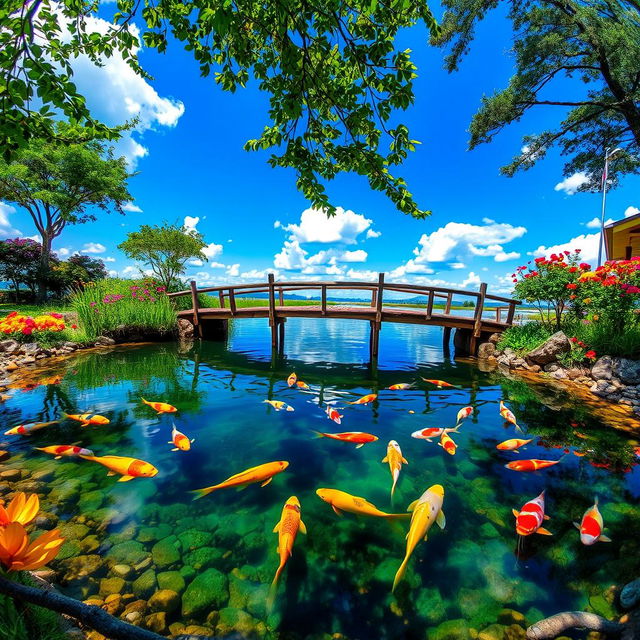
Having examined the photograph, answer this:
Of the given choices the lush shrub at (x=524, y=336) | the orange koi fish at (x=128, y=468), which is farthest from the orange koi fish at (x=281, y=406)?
the lush shrub at (x=524, y=336)

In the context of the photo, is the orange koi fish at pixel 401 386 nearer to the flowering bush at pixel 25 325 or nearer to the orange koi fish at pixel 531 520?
the orange koi fish at pixel 531 520

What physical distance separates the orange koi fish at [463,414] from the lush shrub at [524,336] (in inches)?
230

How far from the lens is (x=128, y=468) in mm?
3557

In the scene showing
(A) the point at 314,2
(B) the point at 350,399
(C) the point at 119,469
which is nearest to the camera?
(A) the point at 314,2

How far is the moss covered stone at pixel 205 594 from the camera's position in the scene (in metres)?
2.14

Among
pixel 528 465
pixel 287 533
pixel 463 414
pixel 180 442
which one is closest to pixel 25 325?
pixel 180 442

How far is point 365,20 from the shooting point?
307 cm

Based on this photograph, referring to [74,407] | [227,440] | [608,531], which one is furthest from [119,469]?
[608,531]

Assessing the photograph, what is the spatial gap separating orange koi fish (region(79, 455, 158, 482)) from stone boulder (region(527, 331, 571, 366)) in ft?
35.2

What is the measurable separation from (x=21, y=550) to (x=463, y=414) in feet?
19.6

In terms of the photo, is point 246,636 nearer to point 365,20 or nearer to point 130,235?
point 365,20

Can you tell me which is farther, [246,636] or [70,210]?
[70,210]

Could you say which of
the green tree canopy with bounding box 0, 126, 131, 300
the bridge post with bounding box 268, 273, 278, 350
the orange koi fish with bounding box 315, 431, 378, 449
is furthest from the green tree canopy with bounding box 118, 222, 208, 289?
the orange koi fish with bounding box 315, 431, 378, 449

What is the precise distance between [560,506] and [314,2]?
569 cm
